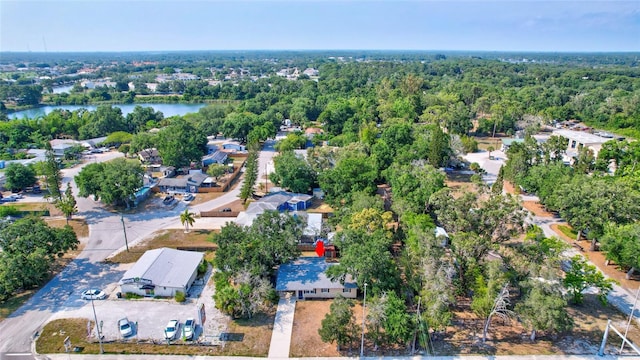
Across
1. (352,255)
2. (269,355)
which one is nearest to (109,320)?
(269,355)

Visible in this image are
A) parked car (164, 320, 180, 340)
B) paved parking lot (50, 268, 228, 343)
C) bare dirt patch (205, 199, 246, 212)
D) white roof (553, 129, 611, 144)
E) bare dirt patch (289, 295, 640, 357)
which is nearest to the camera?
bare dirt patch (289, 295, 640, 357)

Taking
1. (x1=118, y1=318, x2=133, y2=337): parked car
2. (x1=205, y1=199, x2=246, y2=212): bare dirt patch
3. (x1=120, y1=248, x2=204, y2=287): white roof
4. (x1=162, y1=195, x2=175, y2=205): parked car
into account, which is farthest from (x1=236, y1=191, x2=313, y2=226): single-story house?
(x1=118, y1=318, x2=133, y2=337): parked car

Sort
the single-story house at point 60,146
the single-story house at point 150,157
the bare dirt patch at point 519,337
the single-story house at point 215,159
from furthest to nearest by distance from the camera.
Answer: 1. the single-story house at point 60,146
2. the single-story house at point 150,157
3. the single-story house at point 215,159
4. the bare dirt patch at point 519,337

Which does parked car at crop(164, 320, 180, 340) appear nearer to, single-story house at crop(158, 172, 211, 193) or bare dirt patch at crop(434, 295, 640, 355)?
bare dirt patch at crop(434, 295, 640, 355)

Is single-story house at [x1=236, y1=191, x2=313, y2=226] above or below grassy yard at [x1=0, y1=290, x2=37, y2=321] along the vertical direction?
above

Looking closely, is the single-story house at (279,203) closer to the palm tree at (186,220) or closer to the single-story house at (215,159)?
the palm tree at (186,220)

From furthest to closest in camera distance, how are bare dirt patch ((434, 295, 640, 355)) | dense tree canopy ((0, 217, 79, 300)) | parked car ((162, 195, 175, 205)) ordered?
parked car ((162, 195, 175, 205)) → dense tree canopy ((0, 217, 79, 300)) → bare dirt patch ((434, 295, 640, 355))

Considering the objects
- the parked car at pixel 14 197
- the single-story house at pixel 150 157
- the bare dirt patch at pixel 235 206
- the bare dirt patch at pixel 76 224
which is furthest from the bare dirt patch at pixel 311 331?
the single-story house at pixel 150 157
